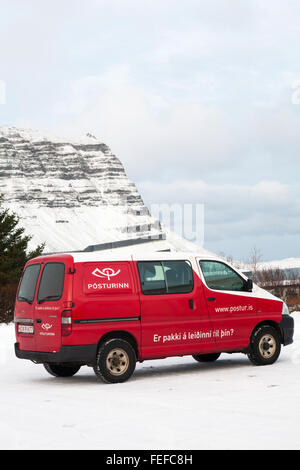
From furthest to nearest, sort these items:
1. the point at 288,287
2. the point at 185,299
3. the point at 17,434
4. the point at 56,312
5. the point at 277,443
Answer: the point at 288,287, the point at 185,299, the point at 56,312, the point at 17,434, the point at 277,443

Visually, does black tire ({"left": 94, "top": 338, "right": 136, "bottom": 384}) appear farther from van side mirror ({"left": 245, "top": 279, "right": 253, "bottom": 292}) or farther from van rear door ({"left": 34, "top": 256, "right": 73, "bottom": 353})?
van side mirror ({"left": 245, "top": 279, "right": 253, "bottom": 292})

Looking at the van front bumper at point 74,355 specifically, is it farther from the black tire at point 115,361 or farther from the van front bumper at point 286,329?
the van front bumper at point 286,329

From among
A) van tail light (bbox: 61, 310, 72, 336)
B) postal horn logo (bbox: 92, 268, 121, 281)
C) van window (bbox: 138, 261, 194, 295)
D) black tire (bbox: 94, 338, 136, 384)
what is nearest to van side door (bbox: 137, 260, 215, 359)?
van window (bbox: 138, 261, 194, 295)

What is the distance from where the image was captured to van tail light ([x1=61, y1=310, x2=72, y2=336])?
10.8m

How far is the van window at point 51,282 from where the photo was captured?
11.0 m

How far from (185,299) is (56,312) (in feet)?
7.00

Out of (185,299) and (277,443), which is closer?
(277,443)

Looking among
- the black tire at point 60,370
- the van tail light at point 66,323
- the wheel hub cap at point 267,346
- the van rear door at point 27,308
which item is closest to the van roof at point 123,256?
the van rear door at point 27,308

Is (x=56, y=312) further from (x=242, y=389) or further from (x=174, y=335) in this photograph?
(x=242, y=389)

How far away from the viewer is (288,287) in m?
62.0

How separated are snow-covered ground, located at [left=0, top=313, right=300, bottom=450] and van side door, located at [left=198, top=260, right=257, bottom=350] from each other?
55 centimetres

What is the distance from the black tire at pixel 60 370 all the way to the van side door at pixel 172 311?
67.6 inches

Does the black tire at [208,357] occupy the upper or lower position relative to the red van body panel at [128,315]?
lower
